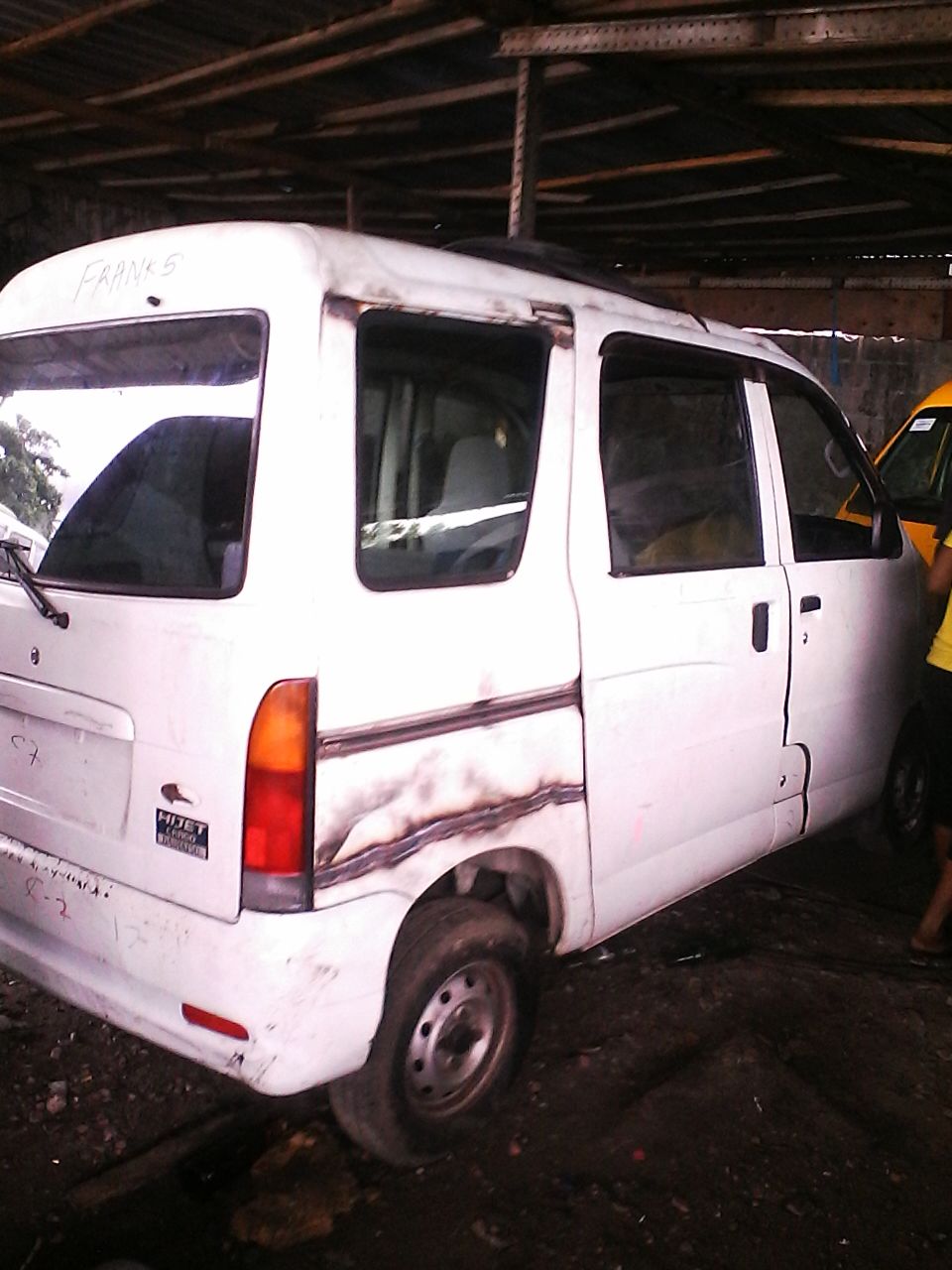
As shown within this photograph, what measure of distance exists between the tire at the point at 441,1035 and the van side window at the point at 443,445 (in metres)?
0.86

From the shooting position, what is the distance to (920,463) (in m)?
6.13

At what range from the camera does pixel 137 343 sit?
2.50 meters

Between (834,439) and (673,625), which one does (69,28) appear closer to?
(834,439)

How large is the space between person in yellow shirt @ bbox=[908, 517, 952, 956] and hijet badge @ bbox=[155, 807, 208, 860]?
8.98 ft

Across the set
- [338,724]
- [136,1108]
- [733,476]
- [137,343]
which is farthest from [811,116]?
[136,1108]

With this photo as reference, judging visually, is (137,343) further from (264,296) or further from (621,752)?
(621,752)

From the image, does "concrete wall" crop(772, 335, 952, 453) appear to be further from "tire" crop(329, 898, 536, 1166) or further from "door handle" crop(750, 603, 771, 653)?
"tire" crop(329, 898, 536, 1166)

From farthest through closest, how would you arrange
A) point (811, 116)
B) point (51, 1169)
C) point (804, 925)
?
point (811, 116), point (804, 925), point (51, 1169)

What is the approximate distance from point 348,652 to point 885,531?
2657 millimetres

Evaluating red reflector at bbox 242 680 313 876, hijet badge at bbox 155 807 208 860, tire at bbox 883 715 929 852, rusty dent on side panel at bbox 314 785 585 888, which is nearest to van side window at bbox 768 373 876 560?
tire at bbox 883 715 929 852

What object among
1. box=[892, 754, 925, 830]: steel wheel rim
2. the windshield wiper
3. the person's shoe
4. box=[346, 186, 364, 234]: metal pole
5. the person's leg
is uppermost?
box=[346, 186, 364, 234]: metal pole

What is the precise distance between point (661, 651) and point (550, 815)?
0.60m

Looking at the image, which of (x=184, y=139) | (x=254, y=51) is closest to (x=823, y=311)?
(x=184, y=139)

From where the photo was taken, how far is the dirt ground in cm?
251
